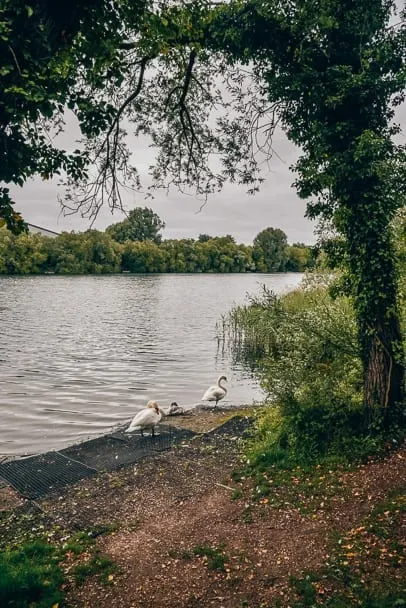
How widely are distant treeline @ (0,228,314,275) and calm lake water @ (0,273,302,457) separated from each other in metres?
42.0

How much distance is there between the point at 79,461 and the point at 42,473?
0.80 metres

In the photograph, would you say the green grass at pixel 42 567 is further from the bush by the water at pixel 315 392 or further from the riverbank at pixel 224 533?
the bush by the water at pixel 315 392

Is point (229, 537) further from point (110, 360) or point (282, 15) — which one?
point (110, 360)

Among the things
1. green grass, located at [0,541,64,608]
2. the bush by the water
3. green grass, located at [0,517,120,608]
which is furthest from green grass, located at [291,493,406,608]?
green grass, located at [0,541,64,608]

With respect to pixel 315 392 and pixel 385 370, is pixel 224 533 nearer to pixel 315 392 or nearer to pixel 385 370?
pixel 315 392

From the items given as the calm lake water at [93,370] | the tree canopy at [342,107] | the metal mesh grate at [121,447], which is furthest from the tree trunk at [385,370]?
the calm lake water at [93,370]

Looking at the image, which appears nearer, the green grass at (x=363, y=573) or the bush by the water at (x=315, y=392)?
the green grass at (x=363, y=573)

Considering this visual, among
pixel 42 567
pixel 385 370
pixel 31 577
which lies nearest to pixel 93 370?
pixel 385 370

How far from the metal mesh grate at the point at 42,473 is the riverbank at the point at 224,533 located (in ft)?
1.28

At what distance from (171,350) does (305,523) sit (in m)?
18.9

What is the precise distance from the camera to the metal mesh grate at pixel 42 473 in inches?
305

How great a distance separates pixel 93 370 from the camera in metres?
19.8

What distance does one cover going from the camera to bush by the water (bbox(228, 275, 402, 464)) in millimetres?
7586

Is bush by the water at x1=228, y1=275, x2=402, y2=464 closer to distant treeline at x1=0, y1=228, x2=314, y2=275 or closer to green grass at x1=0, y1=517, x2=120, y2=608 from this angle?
green grass at x1=0, y1=517, x2=120, y2=608
